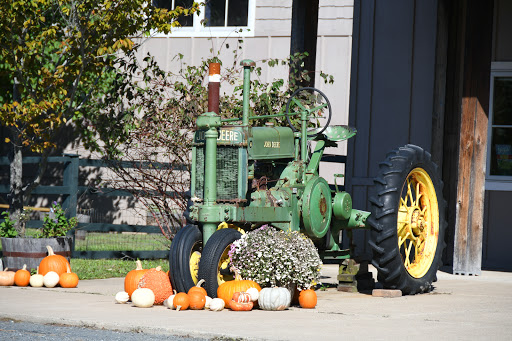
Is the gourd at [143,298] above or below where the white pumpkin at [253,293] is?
below

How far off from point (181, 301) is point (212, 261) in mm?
419

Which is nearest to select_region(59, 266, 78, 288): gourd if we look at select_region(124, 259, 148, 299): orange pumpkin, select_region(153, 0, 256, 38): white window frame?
select_region(124, 259, 148, 299): orange pumpkin

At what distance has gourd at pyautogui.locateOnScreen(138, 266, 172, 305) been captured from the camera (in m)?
6.91

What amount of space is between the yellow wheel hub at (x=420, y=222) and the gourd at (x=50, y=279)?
10.6 feet

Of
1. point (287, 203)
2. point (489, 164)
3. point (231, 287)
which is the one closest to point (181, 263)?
point (231, 287)

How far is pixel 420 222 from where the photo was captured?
8.46 meters

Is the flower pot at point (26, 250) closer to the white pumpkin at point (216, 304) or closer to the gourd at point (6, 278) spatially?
the gourd at point (6, 278)

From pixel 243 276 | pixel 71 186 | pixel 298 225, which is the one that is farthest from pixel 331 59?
pixel 243 276

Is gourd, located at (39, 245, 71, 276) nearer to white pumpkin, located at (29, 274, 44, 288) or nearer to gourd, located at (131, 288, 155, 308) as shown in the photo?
white pumpkin, located at (29, 274, 44, 288)

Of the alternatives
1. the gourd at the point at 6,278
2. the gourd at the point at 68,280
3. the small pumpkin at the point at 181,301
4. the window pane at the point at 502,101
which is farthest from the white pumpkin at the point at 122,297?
the window pane at the point at 502,101

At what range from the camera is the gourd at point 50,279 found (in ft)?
26.7

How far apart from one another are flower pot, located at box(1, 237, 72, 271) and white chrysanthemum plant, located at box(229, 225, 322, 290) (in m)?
2.67

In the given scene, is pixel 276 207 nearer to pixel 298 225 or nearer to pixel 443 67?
pixel 298 225

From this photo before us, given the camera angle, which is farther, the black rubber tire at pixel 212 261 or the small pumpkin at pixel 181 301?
the black rubber tire at pixel 212 261
